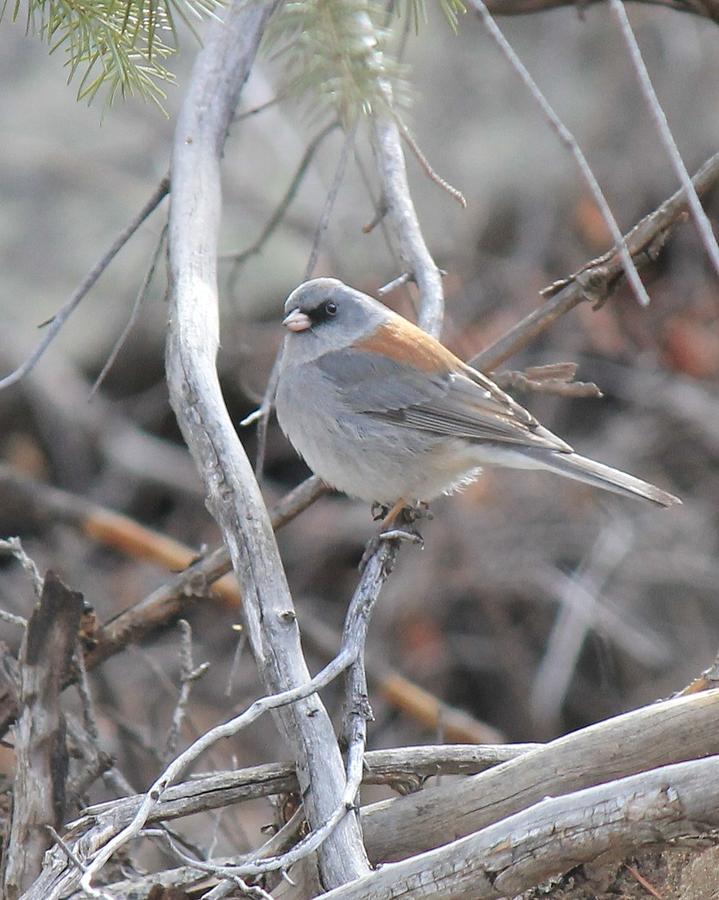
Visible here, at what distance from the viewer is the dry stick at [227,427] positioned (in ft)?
6.36

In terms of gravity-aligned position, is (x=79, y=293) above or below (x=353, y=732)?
above

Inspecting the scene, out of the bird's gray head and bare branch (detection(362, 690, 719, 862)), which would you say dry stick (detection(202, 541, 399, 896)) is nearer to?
bare branch (detection(362, 690, 719, 862))

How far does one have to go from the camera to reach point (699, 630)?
5.33 m

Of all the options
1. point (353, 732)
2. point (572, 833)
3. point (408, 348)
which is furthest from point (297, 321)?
point (572, 833)

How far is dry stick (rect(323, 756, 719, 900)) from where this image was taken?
1.68 meters

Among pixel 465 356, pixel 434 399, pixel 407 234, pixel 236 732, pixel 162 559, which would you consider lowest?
pixel 465 356

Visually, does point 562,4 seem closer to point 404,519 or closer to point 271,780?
point 404,519

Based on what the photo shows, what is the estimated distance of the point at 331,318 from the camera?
351 cm

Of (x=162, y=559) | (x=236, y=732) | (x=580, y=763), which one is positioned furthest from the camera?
(x=162, y=559)

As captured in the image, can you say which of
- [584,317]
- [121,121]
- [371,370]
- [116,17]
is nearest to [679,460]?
[584,317]

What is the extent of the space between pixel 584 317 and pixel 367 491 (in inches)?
119

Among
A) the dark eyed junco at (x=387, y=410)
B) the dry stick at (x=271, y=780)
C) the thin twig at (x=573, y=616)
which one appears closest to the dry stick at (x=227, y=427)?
the dry stick at (x=271, y=780)

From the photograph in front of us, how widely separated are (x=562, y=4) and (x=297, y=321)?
1.28 metres

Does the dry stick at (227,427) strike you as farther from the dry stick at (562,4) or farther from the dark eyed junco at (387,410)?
the dry stick at (562,4)
